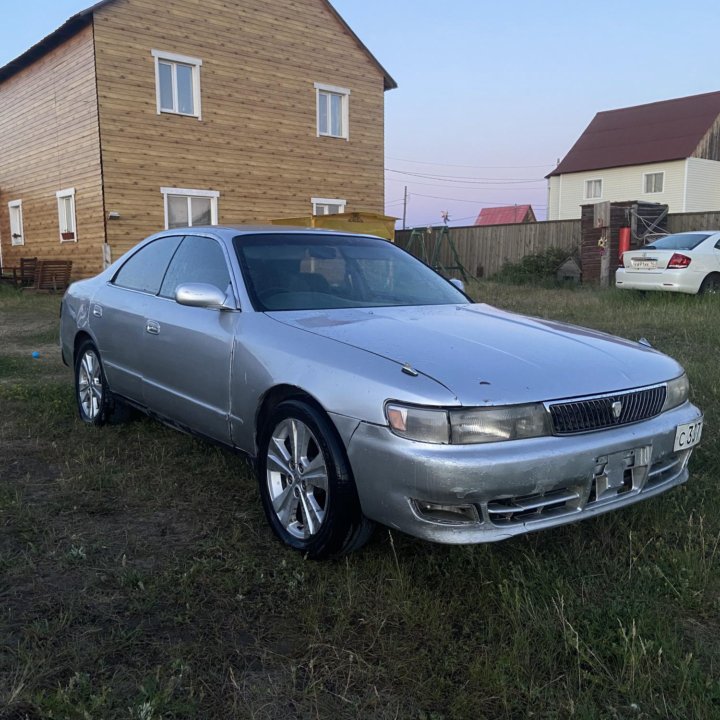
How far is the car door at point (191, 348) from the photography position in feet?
11.7

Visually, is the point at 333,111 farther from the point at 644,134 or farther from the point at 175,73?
the point at 644,134

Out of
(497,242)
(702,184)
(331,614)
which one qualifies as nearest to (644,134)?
(702,184)

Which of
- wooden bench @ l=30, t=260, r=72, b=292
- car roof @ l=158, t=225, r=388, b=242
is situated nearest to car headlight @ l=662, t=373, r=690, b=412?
car roof @ l=158, t=225, r=388, b=242

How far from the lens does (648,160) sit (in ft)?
106

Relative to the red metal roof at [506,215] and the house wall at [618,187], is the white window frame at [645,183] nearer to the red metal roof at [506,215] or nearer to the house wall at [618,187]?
the house wall at [618,187]

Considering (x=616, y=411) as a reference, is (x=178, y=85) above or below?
above

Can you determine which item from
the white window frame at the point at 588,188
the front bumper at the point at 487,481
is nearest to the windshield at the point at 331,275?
the front bumper at the point at 487,481

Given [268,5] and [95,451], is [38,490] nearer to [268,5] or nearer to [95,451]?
[95,451]

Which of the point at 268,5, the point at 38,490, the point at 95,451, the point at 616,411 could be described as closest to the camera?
the point at 616,411

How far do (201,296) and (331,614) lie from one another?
66.7 inches

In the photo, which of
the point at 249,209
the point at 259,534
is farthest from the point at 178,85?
the point at 259,534

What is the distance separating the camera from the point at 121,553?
3.17m

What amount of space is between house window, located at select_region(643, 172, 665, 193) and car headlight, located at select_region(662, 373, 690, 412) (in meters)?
32.6

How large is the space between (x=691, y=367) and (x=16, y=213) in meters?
20.4
